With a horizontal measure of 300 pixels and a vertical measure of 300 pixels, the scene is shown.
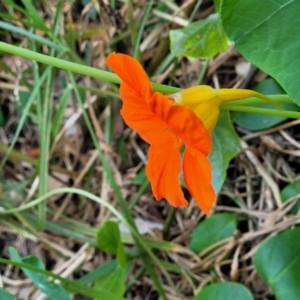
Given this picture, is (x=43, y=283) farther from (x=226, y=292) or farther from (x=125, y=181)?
(x=125, y=181)

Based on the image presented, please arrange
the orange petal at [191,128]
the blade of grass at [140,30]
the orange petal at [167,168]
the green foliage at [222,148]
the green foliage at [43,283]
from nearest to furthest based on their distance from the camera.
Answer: the orange petal at [191,128] → the orange petal at [167,168] → the green foliage at [43,283] → the green foliage at [222,148] → the blade of grass at [140,30]

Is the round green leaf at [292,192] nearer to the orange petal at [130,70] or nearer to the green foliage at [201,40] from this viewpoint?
the green foliage at [201,40]

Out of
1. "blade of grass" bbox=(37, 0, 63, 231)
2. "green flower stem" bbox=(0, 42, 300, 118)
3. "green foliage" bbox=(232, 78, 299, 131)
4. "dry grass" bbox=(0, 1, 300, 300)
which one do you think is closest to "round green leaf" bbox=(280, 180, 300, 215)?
"dry grass" bbox=(0, 1, 300, 300)

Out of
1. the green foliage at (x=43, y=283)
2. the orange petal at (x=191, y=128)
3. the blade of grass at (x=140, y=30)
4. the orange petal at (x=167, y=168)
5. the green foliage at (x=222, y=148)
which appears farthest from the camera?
the blade of grass at (x=140, y=30)

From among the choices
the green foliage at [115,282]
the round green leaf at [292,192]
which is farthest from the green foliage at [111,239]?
the round green leaf at [292,192]

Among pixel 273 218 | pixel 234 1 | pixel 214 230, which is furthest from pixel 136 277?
pixel 234 1

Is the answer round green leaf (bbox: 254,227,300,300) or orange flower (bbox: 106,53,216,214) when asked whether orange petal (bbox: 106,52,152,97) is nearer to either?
orange flower (bbox: 106,53,216,214)

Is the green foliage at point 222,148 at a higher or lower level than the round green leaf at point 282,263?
higher

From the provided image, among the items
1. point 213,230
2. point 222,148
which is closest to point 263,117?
point 222,148
